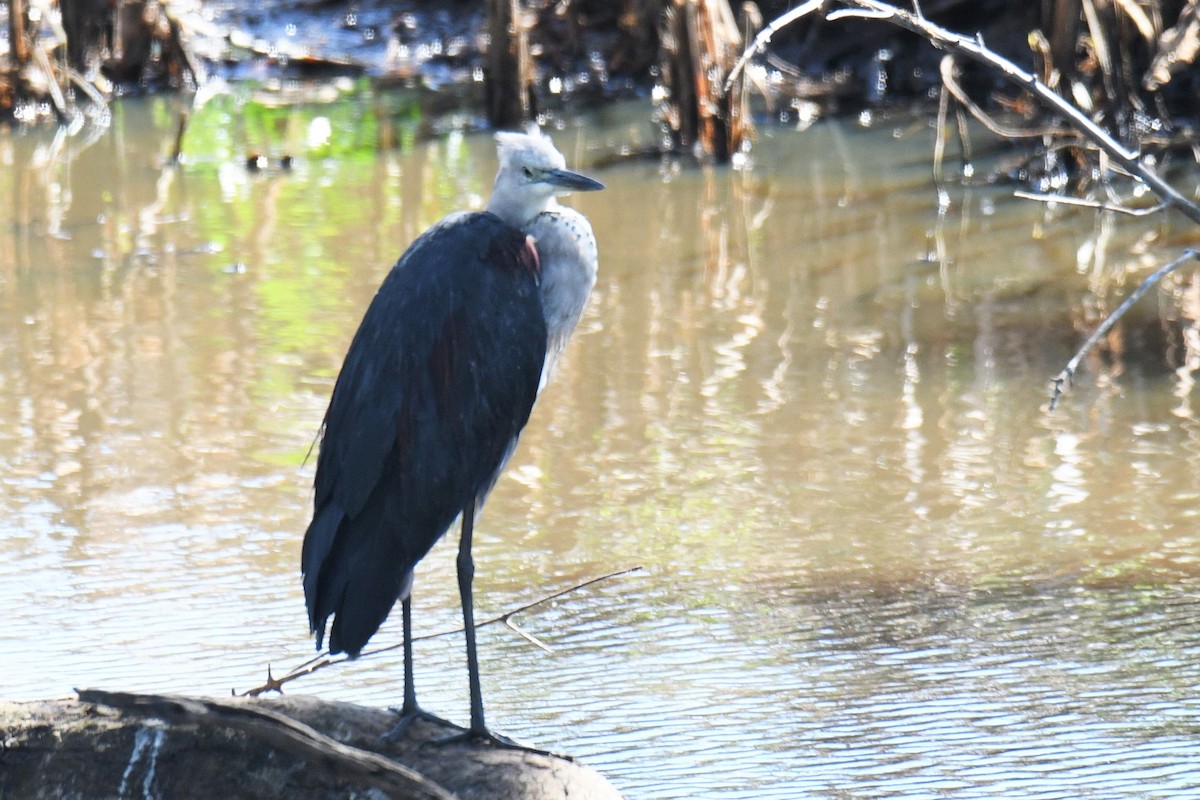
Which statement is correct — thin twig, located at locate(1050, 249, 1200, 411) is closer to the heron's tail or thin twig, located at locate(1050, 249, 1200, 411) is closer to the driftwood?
the driftwood

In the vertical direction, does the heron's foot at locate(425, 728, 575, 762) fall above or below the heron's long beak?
below

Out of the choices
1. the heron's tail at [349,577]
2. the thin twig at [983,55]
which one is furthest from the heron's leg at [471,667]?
the thin twig at [983,55]

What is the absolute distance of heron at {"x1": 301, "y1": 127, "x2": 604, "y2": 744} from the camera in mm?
3793

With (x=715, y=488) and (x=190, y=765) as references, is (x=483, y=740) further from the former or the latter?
(x=715, y=488)

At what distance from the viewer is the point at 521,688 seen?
4.66 m

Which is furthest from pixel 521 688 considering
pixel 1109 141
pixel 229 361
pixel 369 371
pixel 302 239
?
pixel 302 239

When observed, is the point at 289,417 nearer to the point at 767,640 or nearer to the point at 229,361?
the point at 229,361

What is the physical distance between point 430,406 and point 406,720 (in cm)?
72

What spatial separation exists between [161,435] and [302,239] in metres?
2.94

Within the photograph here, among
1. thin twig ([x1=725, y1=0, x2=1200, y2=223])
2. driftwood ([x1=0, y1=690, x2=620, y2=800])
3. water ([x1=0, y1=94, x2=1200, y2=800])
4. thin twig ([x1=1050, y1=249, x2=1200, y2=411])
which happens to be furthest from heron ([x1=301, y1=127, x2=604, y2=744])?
thin twig ([x1=1050, y1=249, x2=1200, y2=411])

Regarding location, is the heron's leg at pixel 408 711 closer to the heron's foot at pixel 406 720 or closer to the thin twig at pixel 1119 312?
the heron's foot at pixel 406 720

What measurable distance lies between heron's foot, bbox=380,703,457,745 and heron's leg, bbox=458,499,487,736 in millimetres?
82

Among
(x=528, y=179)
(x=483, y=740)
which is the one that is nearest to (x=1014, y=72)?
(x=528, y=179)

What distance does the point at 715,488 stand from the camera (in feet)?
19.8
